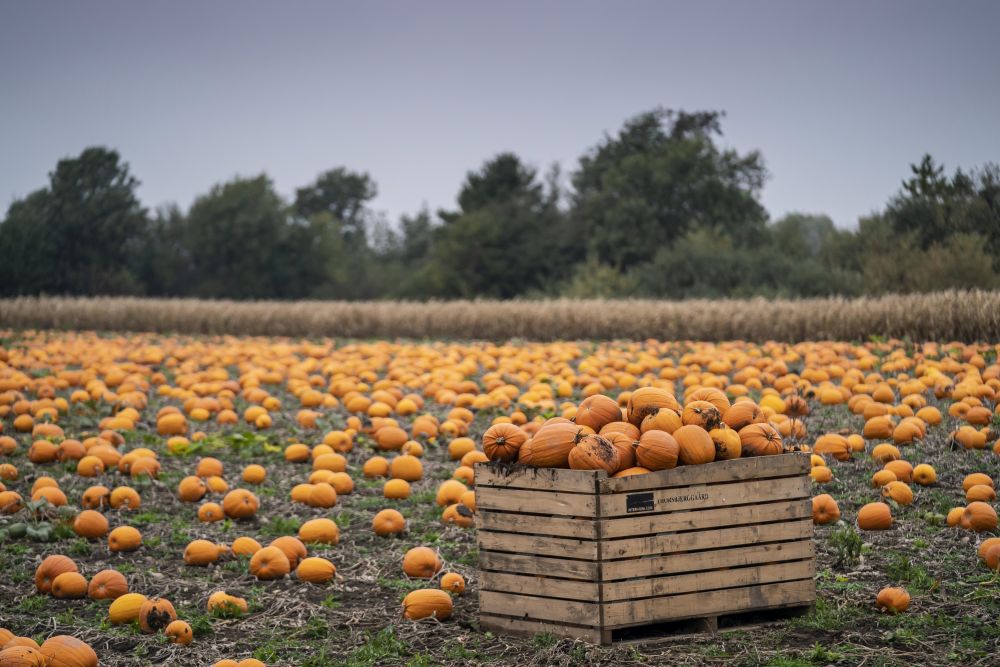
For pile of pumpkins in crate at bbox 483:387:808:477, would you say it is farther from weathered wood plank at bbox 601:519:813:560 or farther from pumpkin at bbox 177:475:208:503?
pumpkin at bbox 177:475:208:503

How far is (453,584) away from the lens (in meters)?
5.18

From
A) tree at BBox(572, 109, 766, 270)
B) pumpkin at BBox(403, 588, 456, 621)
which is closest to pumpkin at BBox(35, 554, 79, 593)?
pumpkin at BBox(403, 588, 456, 621)

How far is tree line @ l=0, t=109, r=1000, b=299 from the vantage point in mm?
35594

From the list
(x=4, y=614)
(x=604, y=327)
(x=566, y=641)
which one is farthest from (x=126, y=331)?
(x=566, y=641)

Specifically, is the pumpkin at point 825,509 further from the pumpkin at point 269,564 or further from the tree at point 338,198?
the tree at point 338,198

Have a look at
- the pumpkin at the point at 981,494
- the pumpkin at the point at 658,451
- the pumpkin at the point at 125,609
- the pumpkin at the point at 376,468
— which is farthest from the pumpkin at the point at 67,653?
the pumpkin at the point at 981,494

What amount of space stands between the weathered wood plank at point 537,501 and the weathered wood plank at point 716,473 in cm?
12

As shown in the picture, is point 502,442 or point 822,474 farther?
point 822,474

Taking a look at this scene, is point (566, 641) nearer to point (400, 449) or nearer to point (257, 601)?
point (257, 601)

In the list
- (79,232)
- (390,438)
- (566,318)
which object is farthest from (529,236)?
(390,438)

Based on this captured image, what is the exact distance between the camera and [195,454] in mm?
8492

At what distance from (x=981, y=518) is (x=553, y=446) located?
285 cm

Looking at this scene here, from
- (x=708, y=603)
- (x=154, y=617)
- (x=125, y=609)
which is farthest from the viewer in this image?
(x=125, y=609)

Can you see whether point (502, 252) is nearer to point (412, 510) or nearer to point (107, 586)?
point (412, 510)
